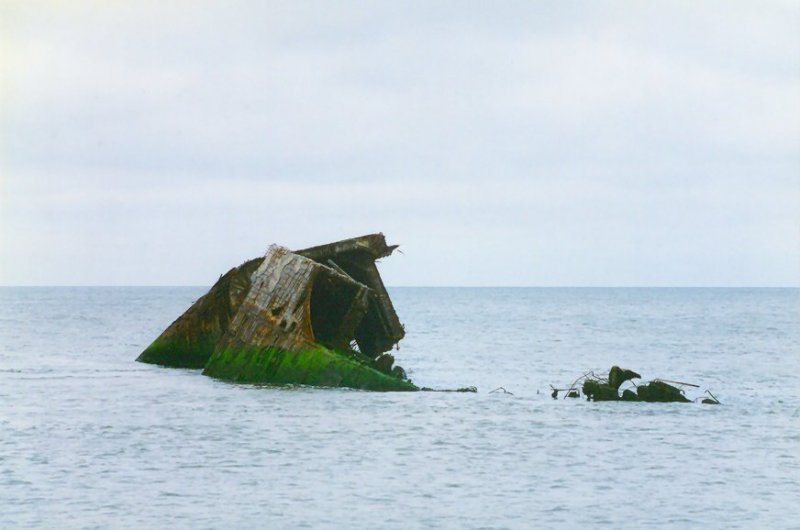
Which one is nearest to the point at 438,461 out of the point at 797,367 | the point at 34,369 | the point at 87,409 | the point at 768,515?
the point at 768,515

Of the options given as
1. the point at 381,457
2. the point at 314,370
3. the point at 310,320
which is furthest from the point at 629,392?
the point at 381,457

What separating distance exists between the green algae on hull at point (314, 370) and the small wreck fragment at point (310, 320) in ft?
0.07

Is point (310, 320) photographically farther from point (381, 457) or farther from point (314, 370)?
point (381, 457)

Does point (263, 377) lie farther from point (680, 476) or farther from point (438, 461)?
point (680, 476)

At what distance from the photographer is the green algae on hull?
2448cm

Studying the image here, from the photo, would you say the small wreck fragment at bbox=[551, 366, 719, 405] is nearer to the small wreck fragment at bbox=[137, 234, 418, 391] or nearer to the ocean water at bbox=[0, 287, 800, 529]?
the ocean water at bbox=[0, 287, 800, 529]

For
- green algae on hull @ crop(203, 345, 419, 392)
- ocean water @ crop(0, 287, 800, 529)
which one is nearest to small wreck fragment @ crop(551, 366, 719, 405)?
ocean water @ crop(0, 287, 800, 529)

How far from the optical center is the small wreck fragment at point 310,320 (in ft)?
80.1

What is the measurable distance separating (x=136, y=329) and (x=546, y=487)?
60.9 metres

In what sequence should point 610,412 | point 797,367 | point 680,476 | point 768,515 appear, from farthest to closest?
point 797,367 → point 610,412 → point 680,476 → point 768,515

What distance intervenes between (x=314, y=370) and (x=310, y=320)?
1.23m

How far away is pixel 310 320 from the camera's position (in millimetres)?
25172

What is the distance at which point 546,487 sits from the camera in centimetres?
1600

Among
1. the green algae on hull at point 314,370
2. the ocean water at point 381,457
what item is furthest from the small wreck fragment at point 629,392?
the green algae on hull at point 314,370
